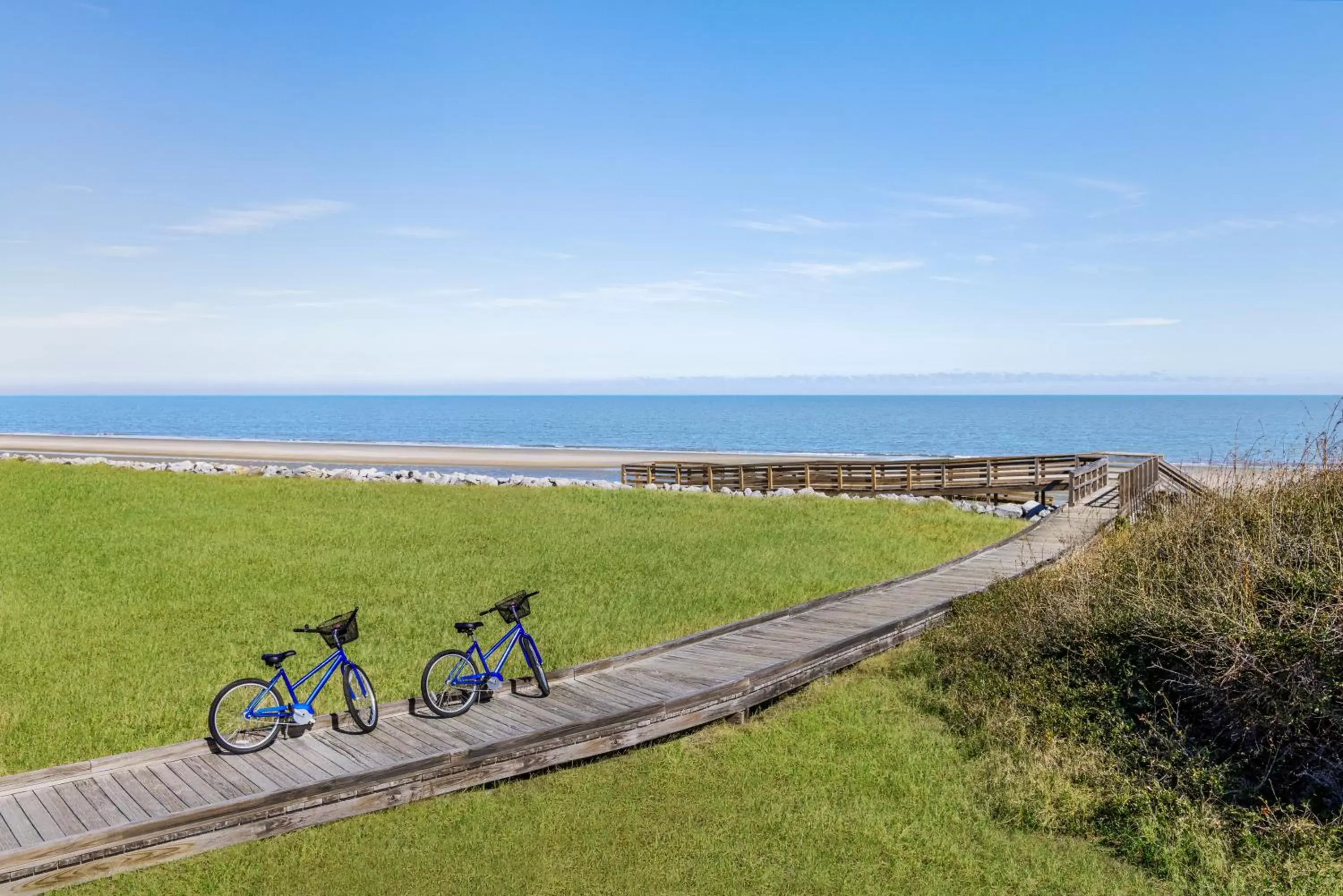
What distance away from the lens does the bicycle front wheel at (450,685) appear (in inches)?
395

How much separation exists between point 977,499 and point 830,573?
17.0m

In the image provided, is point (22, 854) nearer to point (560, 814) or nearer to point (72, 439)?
point (560, 814)

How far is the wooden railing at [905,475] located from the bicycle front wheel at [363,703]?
1035 inches

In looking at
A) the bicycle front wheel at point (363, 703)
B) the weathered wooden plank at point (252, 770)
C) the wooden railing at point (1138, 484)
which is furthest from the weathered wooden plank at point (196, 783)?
the wooden railing at point (1138, 484)

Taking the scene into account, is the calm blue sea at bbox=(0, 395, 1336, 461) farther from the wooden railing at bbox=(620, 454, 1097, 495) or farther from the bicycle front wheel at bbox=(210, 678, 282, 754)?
the bicycle front wheel at bbox=(210, 678, 282, 754)

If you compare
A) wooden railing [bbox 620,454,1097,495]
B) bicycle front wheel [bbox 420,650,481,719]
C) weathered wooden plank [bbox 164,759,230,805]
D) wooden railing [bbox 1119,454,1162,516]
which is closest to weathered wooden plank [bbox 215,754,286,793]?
weathered wooden plank [bbox 164,759,230,805]

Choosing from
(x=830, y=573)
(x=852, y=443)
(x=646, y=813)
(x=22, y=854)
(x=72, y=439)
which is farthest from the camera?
(x=852, y=443)

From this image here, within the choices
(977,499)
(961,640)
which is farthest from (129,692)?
(977,499)

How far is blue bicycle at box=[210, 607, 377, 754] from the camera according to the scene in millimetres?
8953

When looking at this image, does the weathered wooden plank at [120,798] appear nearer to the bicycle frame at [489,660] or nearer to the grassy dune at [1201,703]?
the bicycle frame at [489,660]

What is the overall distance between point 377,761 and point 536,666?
232 centimetres

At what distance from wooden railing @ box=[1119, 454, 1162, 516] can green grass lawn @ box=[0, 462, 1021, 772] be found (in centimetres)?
314

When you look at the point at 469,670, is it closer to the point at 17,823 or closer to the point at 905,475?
the point at 17,823

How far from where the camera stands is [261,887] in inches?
295
